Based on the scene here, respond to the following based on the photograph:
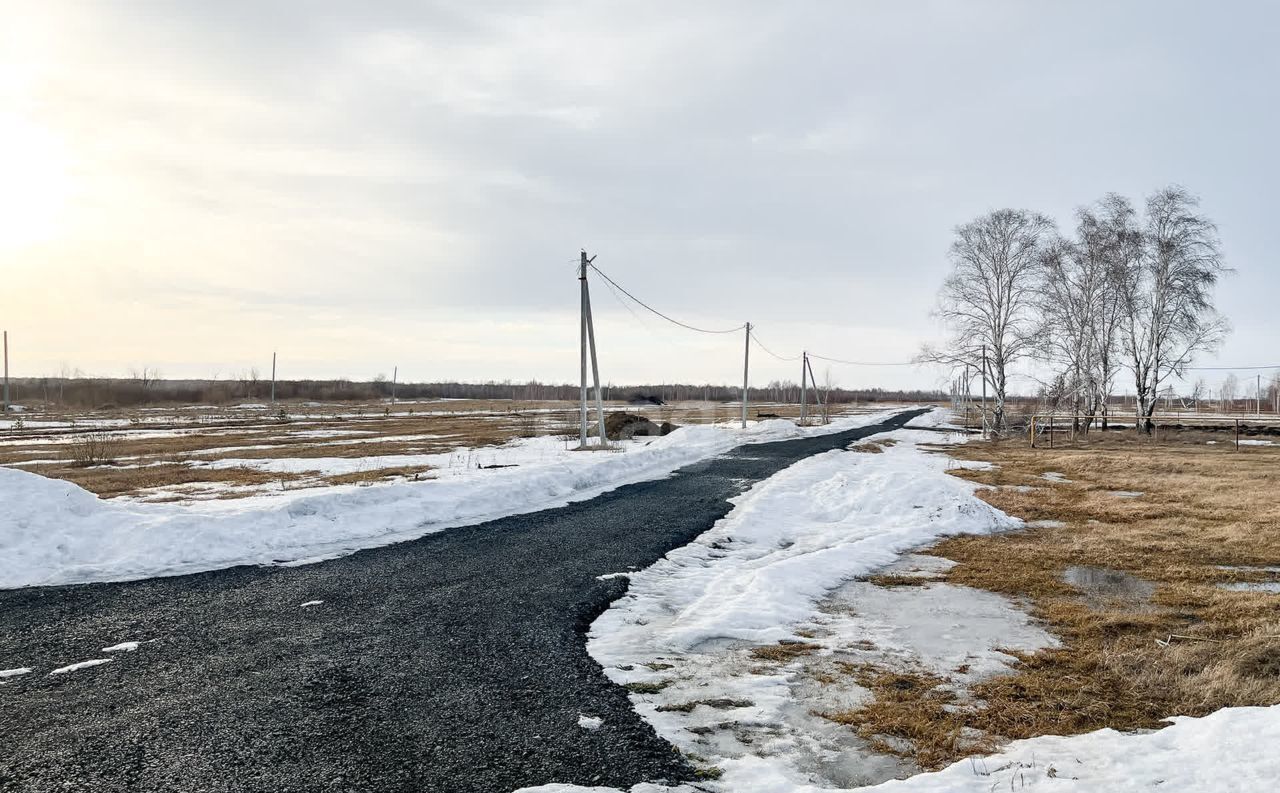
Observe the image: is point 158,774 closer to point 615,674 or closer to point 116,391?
point 615,674

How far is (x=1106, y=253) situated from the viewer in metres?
32.5

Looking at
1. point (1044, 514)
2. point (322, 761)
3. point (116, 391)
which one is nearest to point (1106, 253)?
point (1044, 514)

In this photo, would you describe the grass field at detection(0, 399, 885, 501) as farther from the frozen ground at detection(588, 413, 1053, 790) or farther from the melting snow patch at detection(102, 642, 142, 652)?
the frozen ground at detection(588, 413, 1053, 790)

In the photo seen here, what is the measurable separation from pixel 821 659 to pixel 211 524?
8428 millimetres

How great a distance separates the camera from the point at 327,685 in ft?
15.3

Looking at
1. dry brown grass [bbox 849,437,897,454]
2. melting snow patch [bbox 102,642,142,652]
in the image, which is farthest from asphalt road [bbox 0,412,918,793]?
dry brown grass [bbox 849,437,897,454]

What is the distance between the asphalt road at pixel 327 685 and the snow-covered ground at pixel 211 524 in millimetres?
866

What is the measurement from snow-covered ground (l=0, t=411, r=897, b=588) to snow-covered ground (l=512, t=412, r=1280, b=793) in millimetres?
4570

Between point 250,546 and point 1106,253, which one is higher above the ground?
point 1106,253

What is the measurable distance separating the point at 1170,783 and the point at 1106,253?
3619 cm

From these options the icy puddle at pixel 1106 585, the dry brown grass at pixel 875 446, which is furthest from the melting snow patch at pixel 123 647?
the dry brown grass at pixel 875 446

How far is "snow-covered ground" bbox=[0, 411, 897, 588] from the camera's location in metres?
8.21

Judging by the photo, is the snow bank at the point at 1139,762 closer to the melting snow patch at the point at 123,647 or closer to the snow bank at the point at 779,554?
the snow bank at the point at 779,554

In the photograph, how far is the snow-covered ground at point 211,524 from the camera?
821 centimetres
